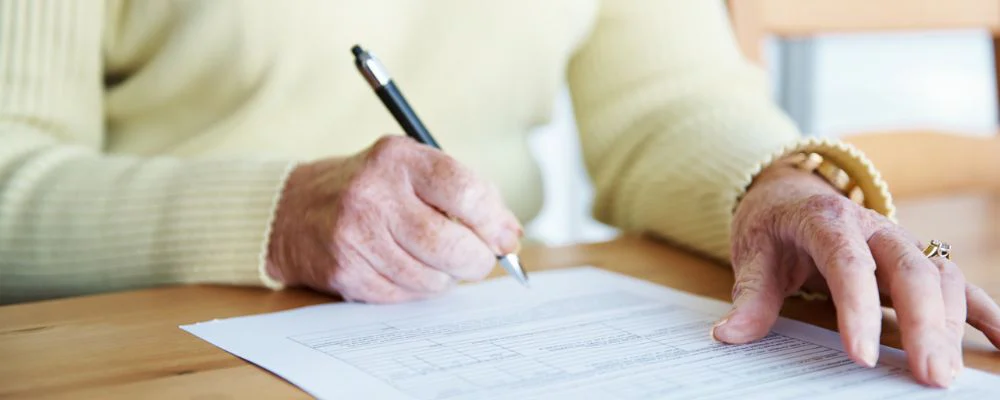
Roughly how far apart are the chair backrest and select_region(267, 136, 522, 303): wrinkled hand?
613 mm

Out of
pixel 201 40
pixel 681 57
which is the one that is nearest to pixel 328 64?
pixel 201 40

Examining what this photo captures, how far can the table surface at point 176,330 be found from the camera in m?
0.44

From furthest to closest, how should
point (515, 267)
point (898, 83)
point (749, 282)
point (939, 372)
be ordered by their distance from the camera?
point (898, 83), point (515, 267), point (749, 282), point (939, 372)

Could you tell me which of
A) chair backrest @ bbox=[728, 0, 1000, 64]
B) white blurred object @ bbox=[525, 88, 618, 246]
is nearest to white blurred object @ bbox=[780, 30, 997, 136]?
white blurred object @ bbox=[525, 88, 618, 246]

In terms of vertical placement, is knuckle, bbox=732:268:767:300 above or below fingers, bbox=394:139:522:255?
below

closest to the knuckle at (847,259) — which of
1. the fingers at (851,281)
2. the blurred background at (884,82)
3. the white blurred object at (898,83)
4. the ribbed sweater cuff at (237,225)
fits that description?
the fingers at (851,281)

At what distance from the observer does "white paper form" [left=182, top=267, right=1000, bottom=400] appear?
16.6 inches

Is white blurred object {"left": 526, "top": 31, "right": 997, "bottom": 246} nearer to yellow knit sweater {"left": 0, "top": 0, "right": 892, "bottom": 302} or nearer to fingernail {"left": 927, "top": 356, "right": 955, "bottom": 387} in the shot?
yellow knit sweater {"left": 0, "top": 0, "right": 892, "bottom": 302}

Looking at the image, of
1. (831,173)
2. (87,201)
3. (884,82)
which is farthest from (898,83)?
(87,201)

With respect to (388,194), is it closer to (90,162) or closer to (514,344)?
(514,344)

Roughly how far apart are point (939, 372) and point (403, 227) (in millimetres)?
308

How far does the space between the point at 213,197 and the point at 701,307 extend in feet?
1.10

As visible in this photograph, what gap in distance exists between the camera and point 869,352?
433 millimetres

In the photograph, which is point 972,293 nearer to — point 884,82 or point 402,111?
point 402,111
